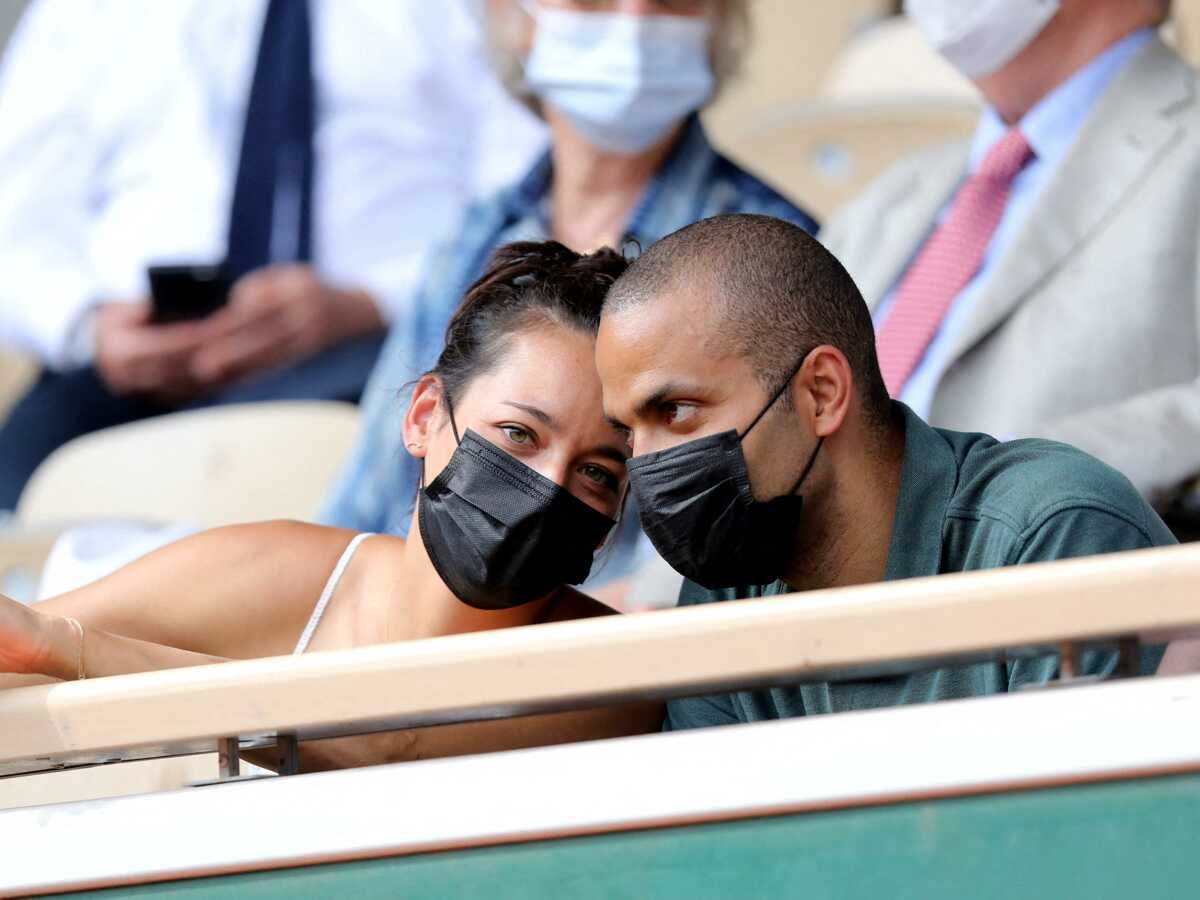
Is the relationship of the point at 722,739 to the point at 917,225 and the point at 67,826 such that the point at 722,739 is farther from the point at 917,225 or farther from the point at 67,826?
the point at 917,225

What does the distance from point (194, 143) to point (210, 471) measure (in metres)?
1.50

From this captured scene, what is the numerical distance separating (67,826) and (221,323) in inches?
138

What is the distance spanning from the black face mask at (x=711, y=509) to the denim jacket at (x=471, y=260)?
144 cm

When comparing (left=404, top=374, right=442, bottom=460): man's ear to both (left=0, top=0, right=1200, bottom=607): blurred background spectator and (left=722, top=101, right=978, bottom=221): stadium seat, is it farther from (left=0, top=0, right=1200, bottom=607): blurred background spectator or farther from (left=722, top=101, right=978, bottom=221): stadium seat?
(left=722, top=101, right=978, bottom=221): stadium seat

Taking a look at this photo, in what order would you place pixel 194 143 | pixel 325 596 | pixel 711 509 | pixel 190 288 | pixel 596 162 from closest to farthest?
pixel 711 509
pixel 325 596
pixel 596 162
pixel 190 288
pixel 194 143

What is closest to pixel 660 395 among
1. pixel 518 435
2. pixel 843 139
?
pixel 518 435

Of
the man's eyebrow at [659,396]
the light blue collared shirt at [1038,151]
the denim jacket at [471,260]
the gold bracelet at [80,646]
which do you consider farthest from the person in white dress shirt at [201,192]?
the gold bracelet at [80,646]

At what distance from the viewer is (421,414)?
2209mm

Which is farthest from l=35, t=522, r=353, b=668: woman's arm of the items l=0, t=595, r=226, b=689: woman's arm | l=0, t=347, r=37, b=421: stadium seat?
l=0, t=347, r=37, b=421: stadium seat

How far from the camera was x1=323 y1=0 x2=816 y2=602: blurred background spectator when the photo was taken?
3719mm

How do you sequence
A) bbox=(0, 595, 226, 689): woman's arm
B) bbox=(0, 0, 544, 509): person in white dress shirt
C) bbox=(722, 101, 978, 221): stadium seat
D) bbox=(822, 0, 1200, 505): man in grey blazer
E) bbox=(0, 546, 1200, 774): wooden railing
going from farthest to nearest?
bbox=(0, 0, 544, 509): person in white dress shirt < bbox=(722, 101, 978, 221): stadium seat < bbox=(822, 0, 1200, 505): man in grey blazer < bbox=(0, 595, 226, 689): woman's arm < bbox=(0, 546, 1200, 774): wooden railing

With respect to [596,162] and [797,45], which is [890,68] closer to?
[797,45]

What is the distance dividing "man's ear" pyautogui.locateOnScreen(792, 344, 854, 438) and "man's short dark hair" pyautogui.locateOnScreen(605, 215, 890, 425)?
18 millimetres

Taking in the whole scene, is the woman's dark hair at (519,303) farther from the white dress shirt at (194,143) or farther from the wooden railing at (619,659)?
the white dress shirt at (194,143)
